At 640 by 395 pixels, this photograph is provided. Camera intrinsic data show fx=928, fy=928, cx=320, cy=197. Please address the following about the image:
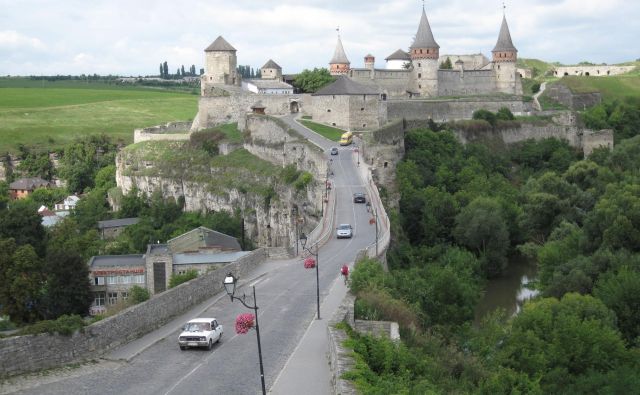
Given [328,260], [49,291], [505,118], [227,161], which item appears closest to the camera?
[328,260]

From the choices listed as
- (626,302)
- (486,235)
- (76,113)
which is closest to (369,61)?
(486,235)

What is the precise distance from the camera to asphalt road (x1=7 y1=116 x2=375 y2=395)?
58.7ft

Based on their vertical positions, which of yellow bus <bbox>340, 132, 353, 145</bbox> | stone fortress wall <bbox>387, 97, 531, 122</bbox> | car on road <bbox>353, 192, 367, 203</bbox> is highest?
stone fortress wall <bbox>387, 97, 531, 122</bbox>

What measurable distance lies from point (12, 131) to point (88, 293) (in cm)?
9547

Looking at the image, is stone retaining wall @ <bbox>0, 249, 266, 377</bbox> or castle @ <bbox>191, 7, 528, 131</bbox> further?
castle @ <bbox>191, 7, 528, 131</bbox>

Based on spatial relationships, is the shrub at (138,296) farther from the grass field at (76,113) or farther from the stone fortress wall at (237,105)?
the grass field at (76,113)

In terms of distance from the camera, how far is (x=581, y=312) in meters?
32.3

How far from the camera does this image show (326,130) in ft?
223

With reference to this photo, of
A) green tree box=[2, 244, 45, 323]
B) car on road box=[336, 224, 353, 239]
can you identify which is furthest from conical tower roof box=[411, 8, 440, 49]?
green tree box=[2, 244, 45, 323]

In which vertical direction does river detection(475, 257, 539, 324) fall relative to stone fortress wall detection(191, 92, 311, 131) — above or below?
below

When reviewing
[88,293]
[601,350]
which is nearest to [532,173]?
[88,293]

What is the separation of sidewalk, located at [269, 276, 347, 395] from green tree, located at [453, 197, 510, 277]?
102 feet

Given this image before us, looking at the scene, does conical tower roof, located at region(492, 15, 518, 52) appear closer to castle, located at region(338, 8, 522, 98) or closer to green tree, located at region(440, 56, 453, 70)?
castle, located at region(338, 8, 522, 98)

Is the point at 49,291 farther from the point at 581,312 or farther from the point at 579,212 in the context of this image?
the point at 579,212
